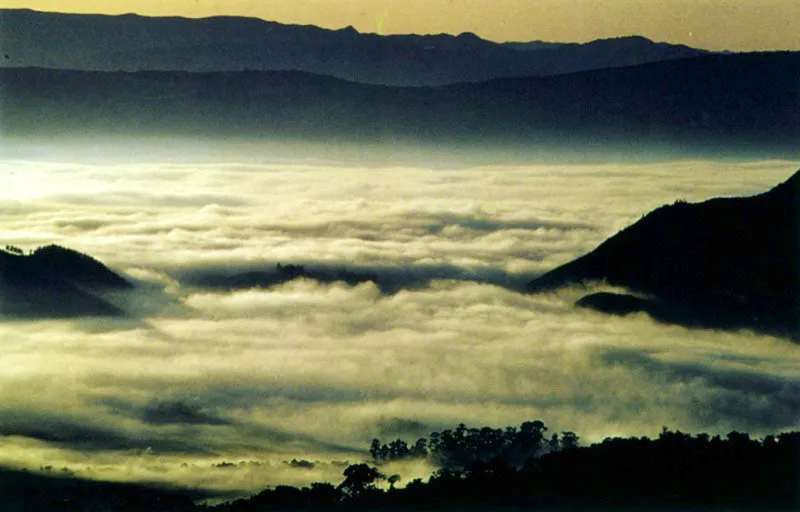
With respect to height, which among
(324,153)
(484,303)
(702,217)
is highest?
(324,153)

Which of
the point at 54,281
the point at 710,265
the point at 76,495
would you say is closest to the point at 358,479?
the point at 76,495

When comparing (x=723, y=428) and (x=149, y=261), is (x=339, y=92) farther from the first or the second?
(x=723, y=428)

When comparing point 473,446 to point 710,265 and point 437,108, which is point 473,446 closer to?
point 710,265

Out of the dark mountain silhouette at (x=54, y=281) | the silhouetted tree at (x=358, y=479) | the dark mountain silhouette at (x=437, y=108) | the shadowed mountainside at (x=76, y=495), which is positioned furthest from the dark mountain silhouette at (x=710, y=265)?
the dark mountain silhouette at (x=54, y=281)

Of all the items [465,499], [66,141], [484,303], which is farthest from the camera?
[66,141]

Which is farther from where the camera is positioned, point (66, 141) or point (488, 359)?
point (66, 141)

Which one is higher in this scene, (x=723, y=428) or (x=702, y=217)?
(x=702, y=217)

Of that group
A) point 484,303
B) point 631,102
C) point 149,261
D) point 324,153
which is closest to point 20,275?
point 149,261

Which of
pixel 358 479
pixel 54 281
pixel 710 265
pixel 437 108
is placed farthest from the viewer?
pixel 437 108
